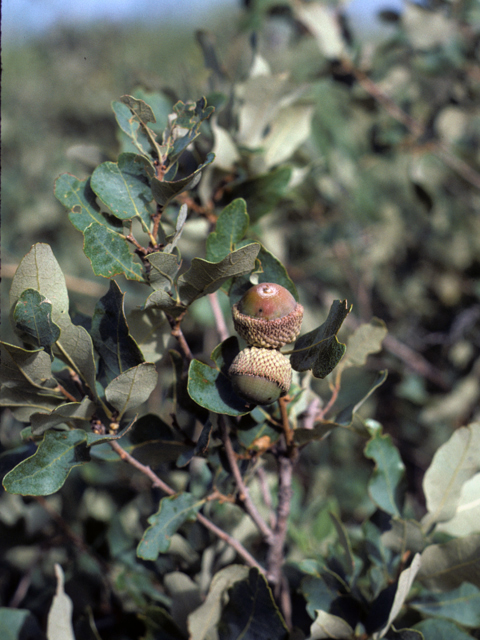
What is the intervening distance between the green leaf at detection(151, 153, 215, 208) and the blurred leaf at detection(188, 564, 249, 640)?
38 cm

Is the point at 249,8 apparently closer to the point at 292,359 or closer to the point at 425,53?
the point at 425,53

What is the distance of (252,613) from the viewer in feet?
1.68

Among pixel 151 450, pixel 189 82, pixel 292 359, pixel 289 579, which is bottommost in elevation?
pixel 289 579

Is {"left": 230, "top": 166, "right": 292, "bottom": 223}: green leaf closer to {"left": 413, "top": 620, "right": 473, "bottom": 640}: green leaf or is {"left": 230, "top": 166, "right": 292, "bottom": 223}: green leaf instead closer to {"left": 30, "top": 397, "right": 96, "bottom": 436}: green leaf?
{"left": 30, "top": 397, "right": 96, "bottom": 436}: green leaf

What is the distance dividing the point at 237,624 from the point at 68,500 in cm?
52

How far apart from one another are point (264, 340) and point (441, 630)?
14.4 inches

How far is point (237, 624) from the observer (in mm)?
526

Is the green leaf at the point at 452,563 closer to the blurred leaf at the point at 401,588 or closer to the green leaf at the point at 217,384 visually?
the blurred leaf at the point at 401,588

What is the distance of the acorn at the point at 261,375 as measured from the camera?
1.36 ft

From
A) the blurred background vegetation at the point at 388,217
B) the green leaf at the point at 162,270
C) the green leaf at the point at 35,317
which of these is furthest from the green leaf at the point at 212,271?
the blurred background vegetation at the point at 388,217

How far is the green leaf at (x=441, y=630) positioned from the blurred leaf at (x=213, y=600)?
7.6 inches

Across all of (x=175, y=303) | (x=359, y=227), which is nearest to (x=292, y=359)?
(x=175, y=303)

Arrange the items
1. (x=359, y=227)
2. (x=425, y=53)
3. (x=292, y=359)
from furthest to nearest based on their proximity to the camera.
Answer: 1. (x=359, y=227)
2. (x=425, y=53)
3. (x=292, y=359)

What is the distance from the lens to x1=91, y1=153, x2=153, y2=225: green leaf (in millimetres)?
461
